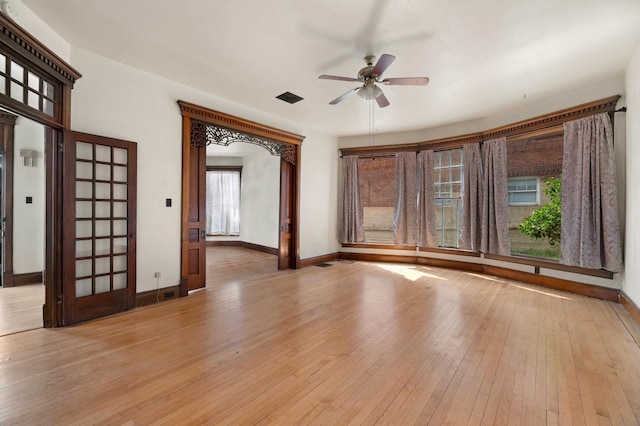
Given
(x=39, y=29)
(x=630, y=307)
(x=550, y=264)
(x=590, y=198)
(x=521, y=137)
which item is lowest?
(x=630, y=307)

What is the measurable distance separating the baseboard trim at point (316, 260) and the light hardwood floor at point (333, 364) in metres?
1.96

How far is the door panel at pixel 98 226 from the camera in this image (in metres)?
2.82

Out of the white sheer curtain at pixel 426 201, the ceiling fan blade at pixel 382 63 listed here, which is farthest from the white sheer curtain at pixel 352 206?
the ceiling fan blade at pixel 382 63

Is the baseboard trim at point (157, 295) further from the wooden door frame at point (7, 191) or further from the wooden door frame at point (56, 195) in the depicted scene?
the wooden door frame at point (7, 191)

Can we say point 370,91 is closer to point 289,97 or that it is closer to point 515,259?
point 289,97

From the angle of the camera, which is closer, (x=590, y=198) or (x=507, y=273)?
(x=590, y=198)

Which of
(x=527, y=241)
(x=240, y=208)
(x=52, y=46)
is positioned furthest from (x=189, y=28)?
(x=527, y=241)

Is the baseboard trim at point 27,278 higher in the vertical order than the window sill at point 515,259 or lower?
lower

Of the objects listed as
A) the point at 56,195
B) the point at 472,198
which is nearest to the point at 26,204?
the point at 56,195

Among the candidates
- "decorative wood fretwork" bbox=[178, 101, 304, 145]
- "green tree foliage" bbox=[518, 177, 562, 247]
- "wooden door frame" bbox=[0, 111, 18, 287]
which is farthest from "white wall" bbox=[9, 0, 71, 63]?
"green tree foliage" bbox=[518, 177, 562, 247]

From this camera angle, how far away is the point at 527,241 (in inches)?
307

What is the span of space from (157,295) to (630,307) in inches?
229

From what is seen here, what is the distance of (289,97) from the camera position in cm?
420

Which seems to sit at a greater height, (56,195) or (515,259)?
(56,195)
